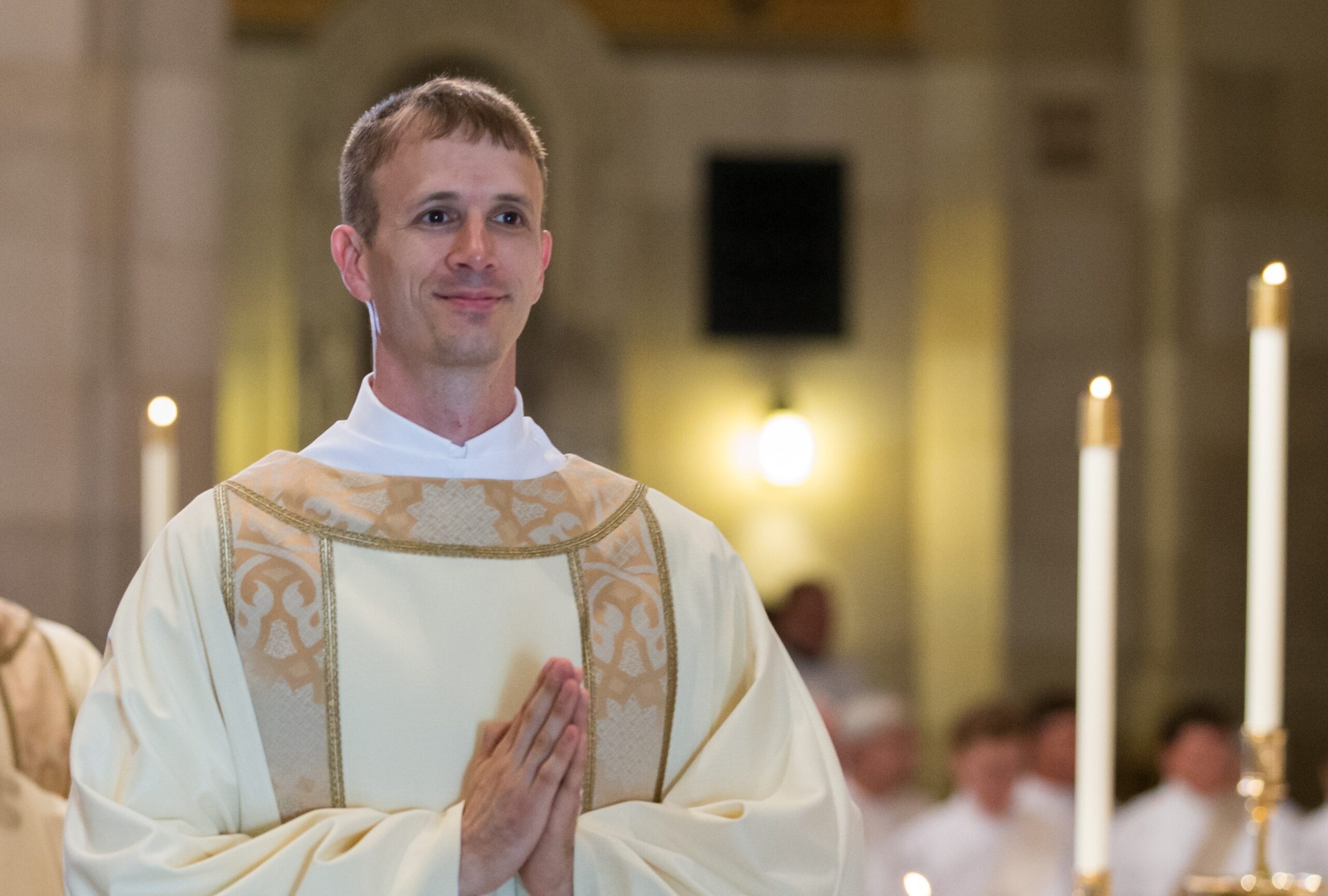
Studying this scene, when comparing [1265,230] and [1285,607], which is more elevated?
[1265,230]

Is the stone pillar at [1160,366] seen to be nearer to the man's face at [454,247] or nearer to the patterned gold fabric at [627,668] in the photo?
the patterned gold fabric at [627,668]

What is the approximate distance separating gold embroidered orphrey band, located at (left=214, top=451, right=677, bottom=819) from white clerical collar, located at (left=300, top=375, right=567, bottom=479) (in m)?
0.01

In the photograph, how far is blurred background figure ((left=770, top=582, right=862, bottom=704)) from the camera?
727 cm

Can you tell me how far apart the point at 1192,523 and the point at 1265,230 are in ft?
4.54

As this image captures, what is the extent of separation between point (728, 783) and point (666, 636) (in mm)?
204

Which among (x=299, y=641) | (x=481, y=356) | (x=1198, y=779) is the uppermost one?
(x=481, y=356)

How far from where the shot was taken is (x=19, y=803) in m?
2.72

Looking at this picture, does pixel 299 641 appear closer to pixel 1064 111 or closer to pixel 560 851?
pixel 560 851

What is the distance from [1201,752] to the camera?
642 centimetres

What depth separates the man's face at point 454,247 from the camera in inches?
79.1

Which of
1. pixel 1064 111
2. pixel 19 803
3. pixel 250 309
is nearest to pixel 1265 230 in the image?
pixel 1064 111

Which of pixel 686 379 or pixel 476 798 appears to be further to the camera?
pixel 686 379

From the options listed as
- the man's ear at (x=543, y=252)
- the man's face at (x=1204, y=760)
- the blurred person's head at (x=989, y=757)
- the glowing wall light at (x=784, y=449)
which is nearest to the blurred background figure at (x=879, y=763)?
the blurred person's head at (x=989, y=757)

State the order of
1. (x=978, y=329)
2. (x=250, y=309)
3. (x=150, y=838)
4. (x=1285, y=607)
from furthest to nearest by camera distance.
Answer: (x=250, y=309) → (x=978, y=329) → (x=1285, y=607) → (x=150, y=838)
